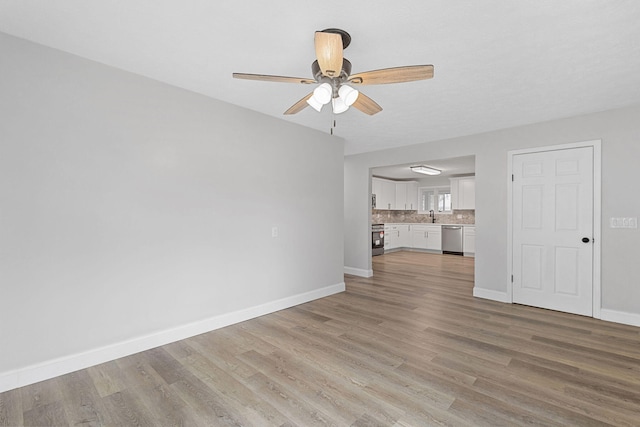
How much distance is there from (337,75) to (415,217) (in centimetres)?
943

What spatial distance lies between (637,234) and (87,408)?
215 inches

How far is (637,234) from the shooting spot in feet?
11.3

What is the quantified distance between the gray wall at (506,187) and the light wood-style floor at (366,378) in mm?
678

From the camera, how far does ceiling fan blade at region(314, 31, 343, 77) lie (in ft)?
5.47

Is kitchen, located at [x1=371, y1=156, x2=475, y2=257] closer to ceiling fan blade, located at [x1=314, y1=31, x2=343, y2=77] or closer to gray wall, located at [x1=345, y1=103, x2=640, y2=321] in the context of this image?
gray wall, located at [x1=345, y1=103, x2=640, y2=321]

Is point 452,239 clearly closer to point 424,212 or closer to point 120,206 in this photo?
point 424,212

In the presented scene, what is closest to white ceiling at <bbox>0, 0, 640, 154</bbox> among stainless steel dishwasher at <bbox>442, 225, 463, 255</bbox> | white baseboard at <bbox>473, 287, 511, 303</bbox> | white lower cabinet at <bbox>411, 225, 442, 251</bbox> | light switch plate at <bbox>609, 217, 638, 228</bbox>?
light switch plate at <bbox>609, 217, 638, 228</bbox>

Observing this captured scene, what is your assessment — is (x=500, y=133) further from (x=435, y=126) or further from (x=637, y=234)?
(x=637, y=234)

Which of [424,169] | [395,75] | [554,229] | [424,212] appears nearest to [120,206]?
[395,75]

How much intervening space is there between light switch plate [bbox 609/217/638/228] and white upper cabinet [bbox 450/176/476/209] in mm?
5459

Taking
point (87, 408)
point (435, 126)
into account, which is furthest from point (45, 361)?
point (435, 126)

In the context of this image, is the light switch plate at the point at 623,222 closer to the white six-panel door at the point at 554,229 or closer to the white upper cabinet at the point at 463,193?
the white six-panel door at the point at 554,229

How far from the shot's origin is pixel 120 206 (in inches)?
105

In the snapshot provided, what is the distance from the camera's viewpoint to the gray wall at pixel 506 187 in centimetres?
348
